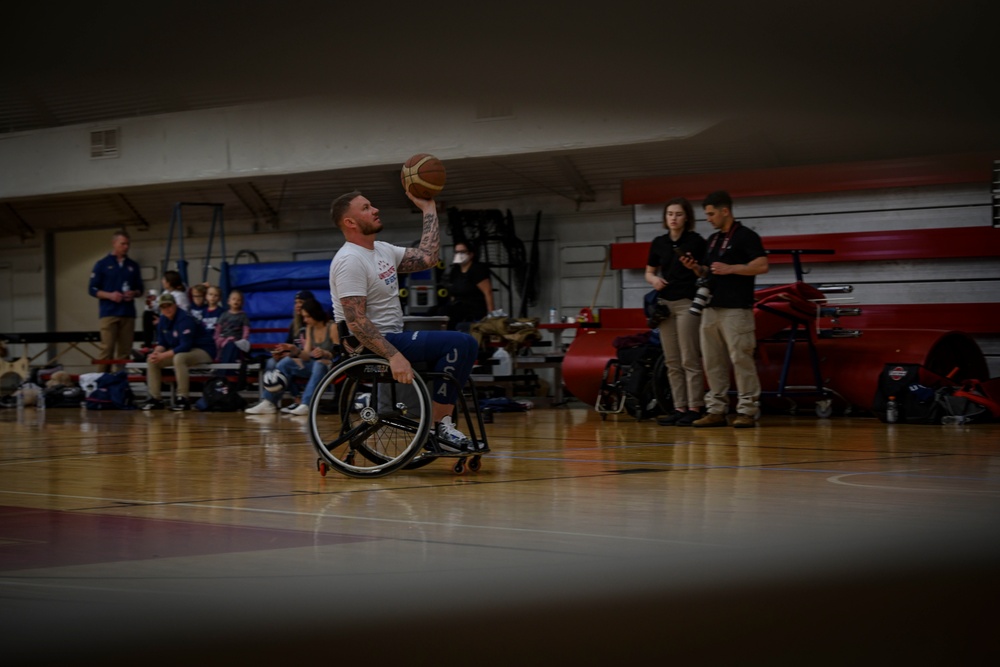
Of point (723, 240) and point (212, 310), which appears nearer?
point (723, 240)

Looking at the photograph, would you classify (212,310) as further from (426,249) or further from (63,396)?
(426,249)

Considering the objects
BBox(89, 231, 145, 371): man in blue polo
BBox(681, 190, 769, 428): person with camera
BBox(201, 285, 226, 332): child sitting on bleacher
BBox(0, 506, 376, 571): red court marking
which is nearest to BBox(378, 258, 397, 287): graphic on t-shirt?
BBox(0, 506, 376, 571): red court marking

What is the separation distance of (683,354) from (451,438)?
10.6ft

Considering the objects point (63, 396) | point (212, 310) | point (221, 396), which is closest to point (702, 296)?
point (221, 396)

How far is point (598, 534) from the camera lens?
9.11 feet

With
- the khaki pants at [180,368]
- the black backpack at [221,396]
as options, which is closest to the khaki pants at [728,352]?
the black backpack at [221,396]

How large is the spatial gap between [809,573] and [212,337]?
9223 mm

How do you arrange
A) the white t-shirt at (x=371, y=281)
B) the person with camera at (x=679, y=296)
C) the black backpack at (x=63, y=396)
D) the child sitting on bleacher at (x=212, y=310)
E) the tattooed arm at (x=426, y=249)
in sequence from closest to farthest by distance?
the white t-shirt at (x=371, y=281) < the tattooed arm at (x=426, y=249) < the person with camera at (x=679, y=296) < the child sitting on bleacher at (x=212, y=310) < the black backpack at (x=63, y=396)

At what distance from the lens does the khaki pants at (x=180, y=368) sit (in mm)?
10375

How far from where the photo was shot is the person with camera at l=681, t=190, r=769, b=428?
6.68m

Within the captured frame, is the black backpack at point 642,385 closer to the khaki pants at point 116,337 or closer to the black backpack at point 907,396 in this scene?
the black backpack at point 907,396

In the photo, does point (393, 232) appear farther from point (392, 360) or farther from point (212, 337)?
point (392, 360)

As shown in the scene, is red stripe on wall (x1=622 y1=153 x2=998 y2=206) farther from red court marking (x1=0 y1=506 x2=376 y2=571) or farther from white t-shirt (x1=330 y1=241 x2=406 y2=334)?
red court marking (x1=0 y1=506 x2=376 y2=571)

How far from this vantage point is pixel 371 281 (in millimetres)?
4273
